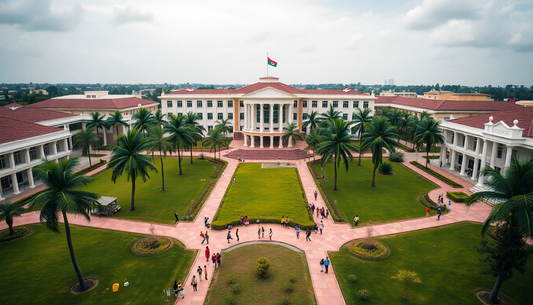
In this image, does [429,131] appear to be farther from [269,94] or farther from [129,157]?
[129,157]

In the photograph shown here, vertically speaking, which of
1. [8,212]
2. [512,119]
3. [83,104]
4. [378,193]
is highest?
[83,104]

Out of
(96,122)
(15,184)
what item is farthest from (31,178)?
(96,122)

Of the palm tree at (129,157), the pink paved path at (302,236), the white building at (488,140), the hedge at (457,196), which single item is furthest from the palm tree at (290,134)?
the palm tree at (129,157)

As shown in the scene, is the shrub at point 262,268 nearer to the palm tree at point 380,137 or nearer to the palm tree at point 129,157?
the palm tree at point 129,157

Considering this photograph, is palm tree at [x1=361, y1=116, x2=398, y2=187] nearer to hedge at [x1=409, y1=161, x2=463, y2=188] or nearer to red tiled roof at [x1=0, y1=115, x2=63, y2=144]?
hedge at [x1=409, y1=161, x2=463, y2=188]

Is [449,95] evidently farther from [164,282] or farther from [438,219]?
[164,282]

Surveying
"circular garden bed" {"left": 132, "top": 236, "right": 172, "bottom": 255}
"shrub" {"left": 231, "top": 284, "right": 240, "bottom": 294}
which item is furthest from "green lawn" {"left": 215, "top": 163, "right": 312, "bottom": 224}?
"shrub" {"left": 231, "top": 284, "right": 240, "bottom": 294}
